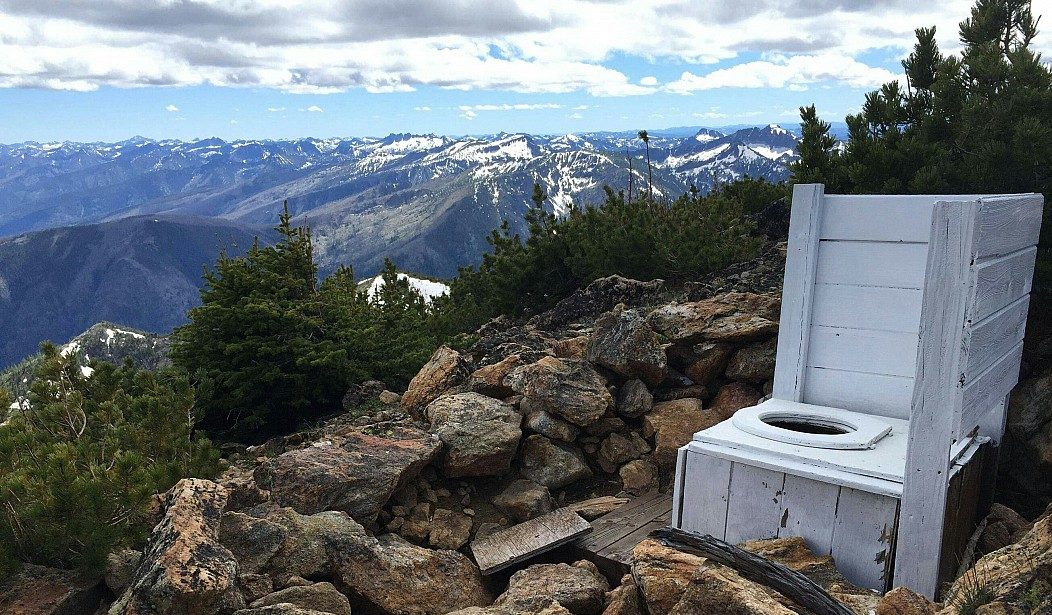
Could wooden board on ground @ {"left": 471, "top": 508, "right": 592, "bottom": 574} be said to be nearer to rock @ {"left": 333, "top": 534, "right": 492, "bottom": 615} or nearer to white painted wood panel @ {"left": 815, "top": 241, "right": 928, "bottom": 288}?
rock @ {"left": 333, "top": 534, "right": 492, "bottom": 615}

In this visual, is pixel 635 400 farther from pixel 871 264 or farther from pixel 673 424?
pixel 871 264

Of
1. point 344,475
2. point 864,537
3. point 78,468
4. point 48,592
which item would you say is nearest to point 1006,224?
point 864,537

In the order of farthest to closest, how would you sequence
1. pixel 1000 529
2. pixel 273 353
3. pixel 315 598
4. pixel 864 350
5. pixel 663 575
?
pixel 273 353 < pixel 864 350 < pixel 1000 529 < pixel 315 598 < pixel 663 575

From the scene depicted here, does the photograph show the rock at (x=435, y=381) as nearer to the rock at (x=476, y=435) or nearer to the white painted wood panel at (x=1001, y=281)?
the rock at (x=476, y=435)

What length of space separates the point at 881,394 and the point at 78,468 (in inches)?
196

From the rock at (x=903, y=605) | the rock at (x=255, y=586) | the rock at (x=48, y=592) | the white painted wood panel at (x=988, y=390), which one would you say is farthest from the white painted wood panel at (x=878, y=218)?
the rock at (x=48, y=592)

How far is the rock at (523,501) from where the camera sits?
195 inches

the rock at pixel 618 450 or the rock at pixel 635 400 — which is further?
the rock at pixel 635 400

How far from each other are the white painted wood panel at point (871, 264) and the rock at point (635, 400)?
66.9 inches

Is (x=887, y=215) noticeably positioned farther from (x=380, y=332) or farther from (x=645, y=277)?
(x=380, y=332)

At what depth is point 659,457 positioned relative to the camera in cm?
543

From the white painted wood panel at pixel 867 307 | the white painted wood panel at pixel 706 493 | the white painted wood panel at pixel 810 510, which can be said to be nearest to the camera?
the white painted wood panel at pixel 810 510

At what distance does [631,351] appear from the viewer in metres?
5.86

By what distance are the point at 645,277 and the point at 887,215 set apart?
680 centimetres
